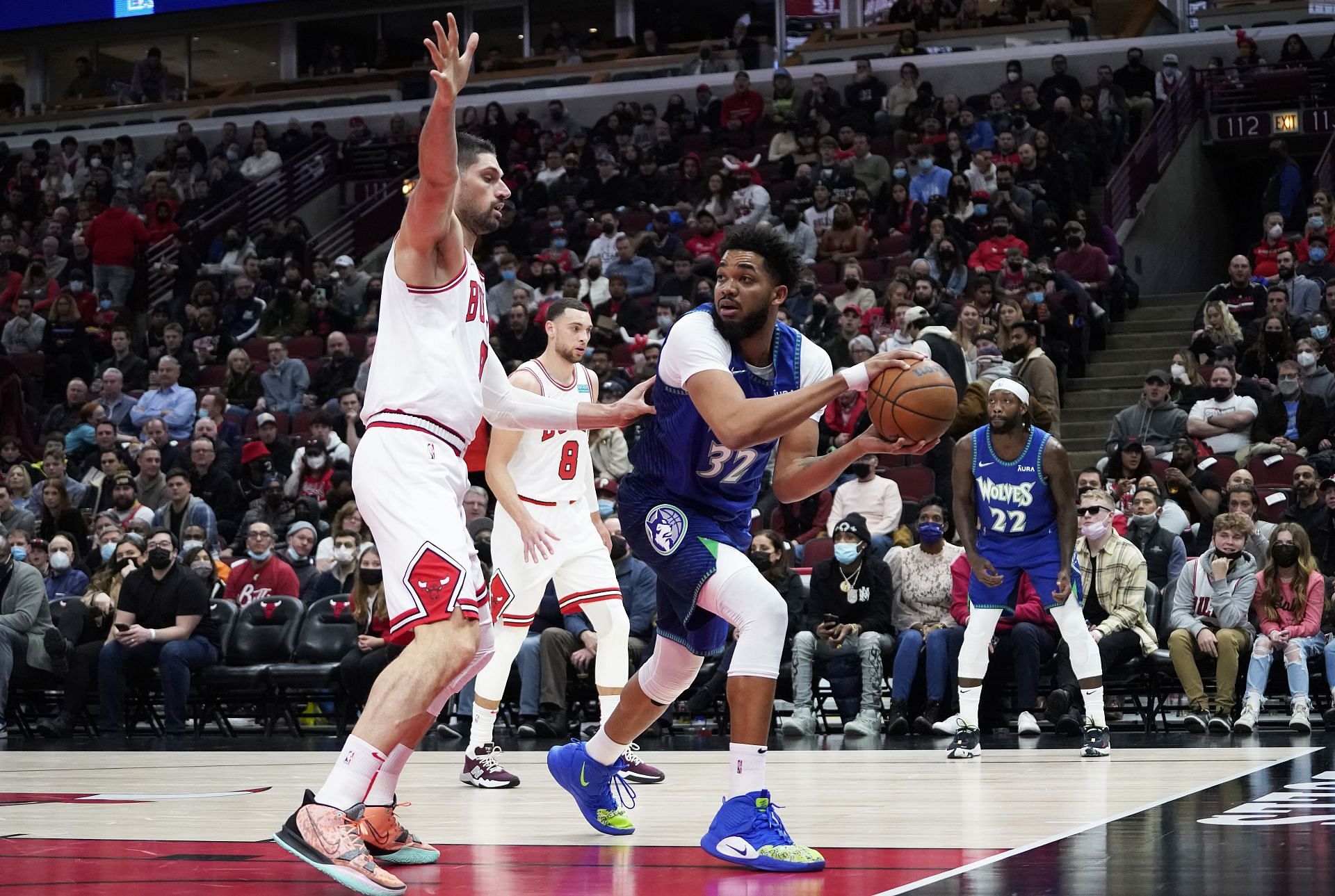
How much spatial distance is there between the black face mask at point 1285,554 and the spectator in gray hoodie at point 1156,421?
9.60 ft

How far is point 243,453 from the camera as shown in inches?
605

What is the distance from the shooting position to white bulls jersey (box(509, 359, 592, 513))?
7797 millimetres

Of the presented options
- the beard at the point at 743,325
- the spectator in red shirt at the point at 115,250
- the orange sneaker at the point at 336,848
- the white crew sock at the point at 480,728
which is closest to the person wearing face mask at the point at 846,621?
the white crew sock at the point at 480,728

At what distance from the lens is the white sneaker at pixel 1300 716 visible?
30.2ft

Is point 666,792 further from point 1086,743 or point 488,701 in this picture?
point 1086,743

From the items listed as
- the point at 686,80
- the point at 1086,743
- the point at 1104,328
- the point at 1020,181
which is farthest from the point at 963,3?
the point at 1086,743

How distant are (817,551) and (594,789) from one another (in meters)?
6.37

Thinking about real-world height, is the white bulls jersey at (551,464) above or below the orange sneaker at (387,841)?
above

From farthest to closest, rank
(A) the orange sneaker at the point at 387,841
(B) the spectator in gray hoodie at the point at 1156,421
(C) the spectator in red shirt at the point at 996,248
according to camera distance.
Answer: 1. (C) the spectator in red shirt at the point at 996,248
2. (B) the spectator in gray hoodie at the point at 1156,421
3. (A) the orange sneaker at the point at 387,841

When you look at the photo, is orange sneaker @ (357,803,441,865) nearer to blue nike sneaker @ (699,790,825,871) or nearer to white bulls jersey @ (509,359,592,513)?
blue nike sneaker @ (699,790,825,871)

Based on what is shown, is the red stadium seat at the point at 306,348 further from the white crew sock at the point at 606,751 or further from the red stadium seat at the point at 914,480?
the white crew sock at the point at 606,751

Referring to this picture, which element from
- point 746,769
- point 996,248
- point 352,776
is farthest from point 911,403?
point 996,248

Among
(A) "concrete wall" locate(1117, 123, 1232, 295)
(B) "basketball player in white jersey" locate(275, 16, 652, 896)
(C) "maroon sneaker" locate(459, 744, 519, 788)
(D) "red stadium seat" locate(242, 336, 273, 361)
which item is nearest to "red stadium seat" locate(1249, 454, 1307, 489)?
(C) "maroon sneaker" locate(459, 744, 519, 788)

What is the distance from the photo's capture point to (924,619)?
34.5 feet
